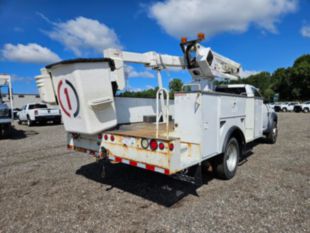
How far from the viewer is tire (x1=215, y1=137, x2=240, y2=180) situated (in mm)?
4124

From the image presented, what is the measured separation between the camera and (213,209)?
324 centimetres

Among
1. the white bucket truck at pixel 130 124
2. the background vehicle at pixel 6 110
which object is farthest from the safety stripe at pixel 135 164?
the background vehicle at pixel 6 110

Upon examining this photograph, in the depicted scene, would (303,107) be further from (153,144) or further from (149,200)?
(153,144)

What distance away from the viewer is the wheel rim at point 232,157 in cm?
444

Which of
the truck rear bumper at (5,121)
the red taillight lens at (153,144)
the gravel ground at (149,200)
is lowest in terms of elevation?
the gravel ground at (149,200)

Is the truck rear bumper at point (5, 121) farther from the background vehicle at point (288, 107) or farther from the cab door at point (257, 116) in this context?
the background vehicle at point (288, 107)

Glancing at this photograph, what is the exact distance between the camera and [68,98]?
3582 millimetres

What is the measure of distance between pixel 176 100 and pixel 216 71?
295 centimetres

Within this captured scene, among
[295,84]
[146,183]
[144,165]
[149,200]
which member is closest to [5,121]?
[146,183]

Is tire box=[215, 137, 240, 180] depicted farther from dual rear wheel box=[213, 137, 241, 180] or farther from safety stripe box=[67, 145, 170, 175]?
safety stripe box=[67, 145, 170, 175]

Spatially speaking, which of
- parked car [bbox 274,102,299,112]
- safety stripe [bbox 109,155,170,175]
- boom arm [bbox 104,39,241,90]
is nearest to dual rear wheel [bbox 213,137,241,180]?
safety stripe [bbox 109,155,170,175]

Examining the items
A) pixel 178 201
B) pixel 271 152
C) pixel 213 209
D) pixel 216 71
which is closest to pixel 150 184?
pixel 178 201

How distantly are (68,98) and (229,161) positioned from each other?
11.2 feet

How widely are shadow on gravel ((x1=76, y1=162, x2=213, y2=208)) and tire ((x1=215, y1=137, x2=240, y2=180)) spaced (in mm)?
364
